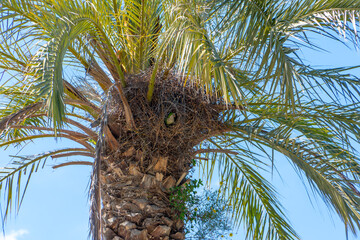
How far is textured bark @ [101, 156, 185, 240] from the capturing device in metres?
4.43

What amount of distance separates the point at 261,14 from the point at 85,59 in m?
1.84

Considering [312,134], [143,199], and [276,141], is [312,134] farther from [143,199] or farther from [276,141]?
[143,199]

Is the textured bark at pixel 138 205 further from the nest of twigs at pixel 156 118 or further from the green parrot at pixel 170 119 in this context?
the green parrot at pixel 170 119

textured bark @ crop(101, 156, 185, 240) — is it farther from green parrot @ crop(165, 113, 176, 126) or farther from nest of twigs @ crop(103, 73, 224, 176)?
green parrot @ crop(165, 113, 176, 126)

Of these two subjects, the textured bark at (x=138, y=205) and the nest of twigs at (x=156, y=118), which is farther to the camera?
the nest of twigs at (x=156, y=118)

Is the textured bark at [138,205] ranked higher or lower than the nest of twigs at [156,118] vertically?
lower

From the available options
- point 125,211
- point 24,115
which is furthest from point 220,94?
point 24,115

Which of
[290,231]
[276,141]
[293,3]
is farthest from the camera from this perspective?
[290,231]

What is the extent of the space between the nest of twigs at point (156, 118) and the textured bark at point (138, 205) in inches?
3.9

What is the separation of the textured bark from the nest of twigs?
0.33 ft

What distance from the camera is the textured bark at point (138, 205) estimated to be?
4.43 m

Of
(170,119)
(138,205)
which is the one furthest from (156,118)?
(138,205)

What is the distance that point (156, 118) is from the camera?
454cm

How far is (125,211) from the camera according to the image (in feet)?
14.7
